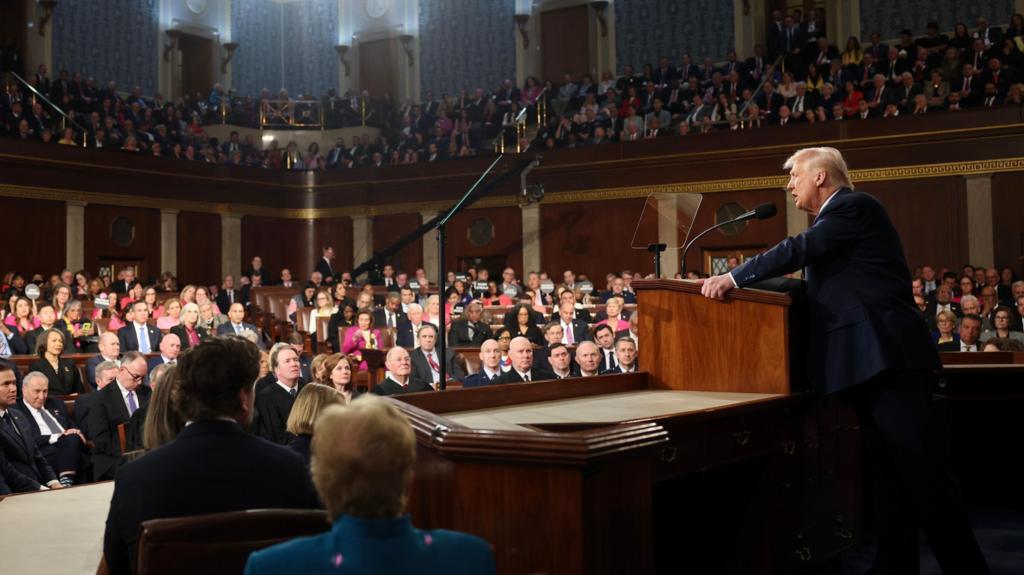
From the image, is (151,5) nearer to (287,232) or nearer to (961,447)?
(287,232)

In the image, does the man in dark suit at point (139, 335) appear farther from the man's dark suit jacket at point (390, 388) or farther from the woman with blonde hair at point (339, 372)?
the woman with blonde hair at point (339, 372)

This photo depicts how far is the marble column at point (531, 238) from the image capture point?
15.4m

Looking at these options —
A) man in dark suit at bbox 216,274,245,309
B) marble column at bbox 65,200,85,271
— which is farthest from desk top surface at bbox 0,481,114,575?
marble column at bbox 65,200,85,271

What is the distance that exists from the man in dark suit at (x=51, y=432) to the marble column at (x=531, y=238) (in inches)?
406

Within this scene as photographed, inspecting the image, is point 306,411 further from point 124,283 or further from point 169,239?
point 169,239

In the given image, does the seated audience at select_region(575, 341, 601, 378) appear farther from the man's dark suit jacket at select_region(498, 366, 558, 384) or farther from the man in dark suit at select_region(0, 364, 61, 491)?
the man in dark suit at select_region(0, 364, 61, 491)

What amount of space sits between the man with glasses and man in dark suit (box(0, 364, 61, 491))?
0.41 meters

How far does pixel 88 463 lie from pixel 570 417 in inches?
160

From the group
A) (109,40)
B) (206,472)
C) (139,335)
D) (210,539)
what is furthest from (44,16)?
(210,539)

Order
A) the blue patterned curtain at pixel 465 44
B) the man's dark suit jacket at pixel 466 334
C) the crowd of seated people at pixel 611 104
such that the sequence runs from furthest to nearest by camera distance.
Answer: the blue patterned curtain at pixel 465 44 < the crowd of seated people at pixel 611 104 < the man's dark suit jacket at pixel 466 334

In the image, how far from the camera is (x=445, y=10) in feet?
66.5

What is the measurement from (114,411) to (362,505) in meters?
4.90

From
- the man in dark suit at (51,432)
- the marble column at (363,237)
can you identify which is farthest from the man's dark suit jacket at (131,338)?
the marble column at (363,237)

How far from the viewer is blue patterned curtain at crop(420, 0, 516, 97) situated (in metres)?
19.6
